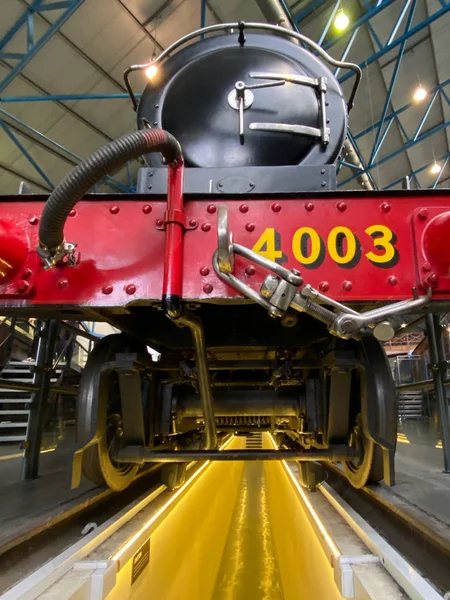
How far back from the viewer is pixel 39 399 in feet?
9.30

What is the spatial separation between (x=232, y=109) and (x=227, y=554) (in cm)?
374

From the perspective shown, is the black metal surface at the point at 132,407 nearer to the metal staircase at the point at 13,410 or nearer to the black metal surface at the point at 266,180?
the black metal surface at the point at 266,180

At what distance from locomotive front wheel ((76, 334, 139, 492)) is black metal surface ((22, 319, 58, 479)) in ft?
3.35

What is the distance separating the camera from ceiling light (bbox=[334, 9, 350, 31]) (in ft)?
20.6

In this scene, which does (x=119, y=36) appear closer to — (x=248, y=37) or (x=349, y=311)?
(x=248, y=37)

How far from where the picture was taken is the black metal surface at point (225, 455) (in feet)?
5.83

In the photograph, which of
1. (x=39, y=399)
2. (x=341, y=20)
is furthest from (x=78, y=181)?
(x=341, y=20)

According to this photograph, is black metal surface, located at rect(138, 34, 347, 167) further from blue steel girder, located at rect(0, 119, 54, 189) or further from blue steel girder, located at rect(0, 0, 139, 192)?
blue steel girder, located at rect(0, 119, 54, 189)

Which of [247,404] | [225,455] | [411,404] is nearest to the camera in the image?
[225,455]

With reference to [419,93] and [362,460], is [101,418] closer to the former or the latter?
[362,460]

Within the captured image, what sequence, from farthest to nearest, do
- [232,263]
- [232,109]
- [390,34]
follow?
[390,34]
[232,109]
[232,263]

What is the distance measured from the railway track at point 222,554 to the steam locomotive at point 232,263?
25 cm

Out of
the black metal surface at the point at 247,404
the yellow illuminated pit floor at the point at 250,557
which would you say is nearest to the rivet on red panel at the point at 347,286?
the black metal surface at the point at 247,404

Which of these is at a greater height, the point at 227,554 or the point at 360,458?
the point at 360,458
